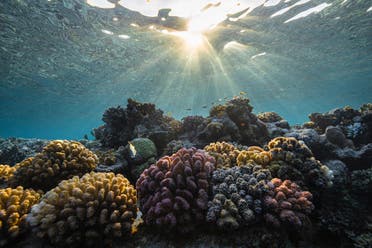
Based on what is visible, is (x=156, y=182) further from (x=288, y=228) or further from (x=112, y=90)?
(x=112, y=90)

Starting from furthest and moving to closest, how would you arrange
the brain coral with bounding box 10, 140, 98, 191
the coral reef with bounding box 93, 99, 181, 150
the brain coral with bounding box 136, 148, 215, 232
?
the coral reef with bounding box 93, 99, 181, 150 < the brain coral with bounding box 10, 140, 98, 191 < the brain coral with bounding box 136, 148, 215, 232

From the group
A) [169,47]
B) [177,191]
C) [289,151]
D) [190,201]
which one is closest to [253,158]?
[289,151]

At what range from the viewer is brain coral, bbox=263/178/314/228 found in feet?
9.23

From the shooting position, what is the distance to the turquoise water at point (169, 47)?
42.4 feet

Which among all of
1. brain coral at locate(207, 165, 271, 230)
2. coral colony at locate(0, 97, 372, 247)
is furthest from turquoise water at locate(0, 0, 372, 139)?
brain coral at locate(207, 165, 271, 230)

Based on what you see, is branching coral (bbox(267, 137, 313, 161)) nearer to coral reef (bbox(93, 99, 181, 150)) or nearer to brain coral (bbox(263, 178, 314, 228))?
brain coral (bbox(263, 178, 314, 228))

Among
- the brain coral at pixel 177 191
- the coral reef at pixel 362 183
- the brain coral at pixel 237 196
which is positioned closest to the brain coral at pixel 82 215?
the brain coral at pixel 177 191

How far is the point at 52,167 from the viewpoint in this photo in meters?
4.20

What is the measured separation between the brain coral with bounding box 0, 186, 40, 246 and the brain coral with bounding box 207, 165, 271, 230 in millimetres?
3043

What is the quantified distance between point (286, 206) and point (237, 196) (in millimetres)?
765

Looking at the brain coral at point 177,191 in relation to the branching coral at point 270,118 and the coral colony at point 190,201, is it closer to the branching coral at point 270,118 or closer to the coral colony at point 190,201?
the coral colony at point 190,201

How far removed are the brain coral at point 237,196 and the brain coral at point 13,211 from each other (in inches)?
120

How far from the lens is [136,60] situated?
20.8 metres

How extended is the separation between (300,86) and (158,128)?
1541 inches
